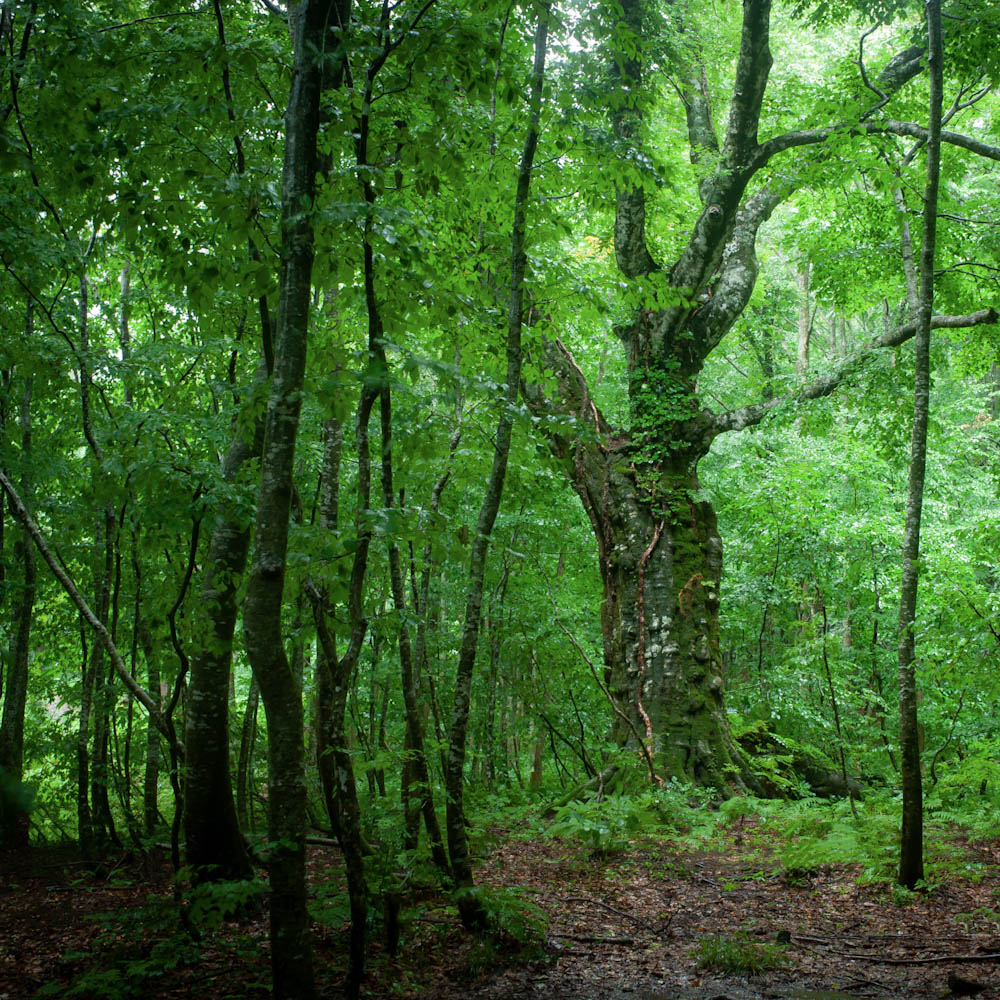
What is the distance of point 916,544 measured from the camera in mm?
5043

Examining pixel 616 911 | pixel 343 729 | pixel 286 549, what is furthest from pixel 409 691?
pixel 616 911

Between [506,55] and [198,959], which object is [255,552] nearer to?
[198,959]

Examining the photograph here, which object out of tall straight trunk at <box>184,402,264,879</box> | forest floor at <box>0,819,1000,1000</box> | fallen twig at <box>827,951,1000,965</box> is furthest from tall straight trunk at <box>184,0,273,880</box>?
fallen twig at <box>827,951,1000,965</box>

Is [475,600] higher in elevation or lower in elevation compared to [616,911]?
higher

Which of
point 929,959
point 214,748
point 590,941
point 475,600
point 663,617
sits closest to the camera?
point 929,959

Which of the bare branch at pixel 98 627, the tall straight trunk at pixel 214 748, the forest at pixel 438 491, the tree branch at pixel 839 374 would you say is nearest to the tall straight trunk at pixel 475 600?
the forest at pixel 438 491

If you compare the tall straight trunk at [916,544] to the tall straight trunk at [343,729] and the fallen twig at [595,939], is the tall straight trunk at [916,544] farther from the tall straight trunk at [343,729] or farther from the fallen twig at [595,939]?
the tall straight trunk at [343,729]

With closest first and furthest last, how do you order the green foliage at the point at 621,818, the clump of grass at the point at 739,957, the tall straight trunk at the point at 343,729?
the tall straight trunk at the point at 343,729 < the clump of grass at the point at 739,957 < the green foliage at the point at 621,818

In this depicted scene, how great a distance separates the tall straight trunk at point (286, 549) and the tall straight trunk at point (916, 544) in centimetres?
385

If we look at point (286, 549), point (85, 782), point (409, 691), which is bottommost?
point (85, 782)

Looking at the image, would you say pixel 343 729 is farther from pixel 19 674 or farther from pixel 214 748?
pixel 19 674

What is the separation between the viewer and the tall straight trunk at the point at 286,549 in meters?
2.84

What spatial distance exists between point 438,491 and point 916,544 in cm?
344

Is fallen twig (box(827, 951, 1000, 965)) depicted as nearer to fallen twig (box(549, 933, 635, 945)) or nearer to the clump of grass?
the clump of grass
